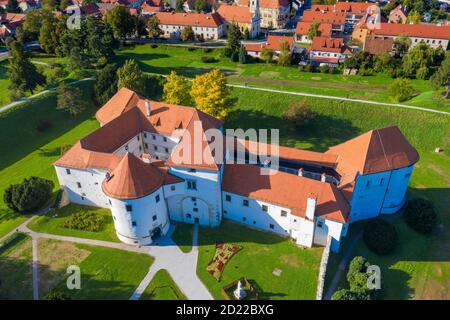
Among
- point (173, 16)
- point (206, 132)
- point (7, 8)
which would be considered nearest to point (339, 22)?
point (173, 16)

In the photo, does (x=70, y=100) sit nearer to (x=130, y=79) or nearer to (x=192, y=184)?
(x=130, y=79)

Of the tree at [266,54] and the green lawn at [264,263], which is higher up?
the tree at [266,54]

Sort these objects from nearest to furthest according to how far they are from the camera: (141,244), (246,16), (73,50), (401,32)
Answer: (141,244), (73,50), (401,32), (246,16)

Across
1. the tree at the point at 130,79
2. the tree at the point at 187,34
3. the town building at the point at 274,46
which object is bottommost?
the tree at the point at 130,79

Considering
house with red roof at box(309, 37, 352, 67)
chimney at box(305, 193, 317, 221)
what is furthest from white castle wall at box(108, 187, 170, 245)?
house with red roof at box(309, 37, 352, 67)

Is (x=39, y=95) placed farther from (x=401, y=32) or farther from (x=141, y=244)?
(x=401, y=32)

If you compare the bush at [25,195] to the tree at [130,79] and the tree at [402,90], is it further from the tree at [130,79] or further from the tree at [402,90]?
the tree at [402,90]

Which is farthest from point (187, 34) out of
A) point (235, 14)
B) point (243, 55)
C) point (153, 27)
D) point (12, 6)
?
point (12, 6)

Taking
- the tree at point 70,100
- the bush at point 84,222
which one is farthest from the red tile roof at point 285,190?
the tree at point 70,100

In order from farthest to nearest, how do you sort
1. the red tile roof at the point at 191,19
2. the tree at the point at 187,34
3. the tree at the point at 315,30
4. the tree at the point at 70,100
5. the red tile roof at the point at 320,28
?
the red tile roof at the point at 191,19, the tree at the point at 187,34, the red tile roof at the point at 320,28, the tree at the point at 315,30, the tree at the point at 70,100
